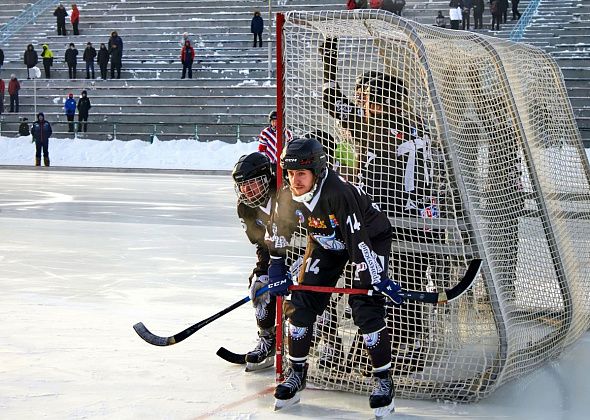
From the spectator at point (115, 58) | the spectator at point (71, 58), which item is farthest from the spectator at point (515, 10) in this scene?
the spectator at point (71, 58)

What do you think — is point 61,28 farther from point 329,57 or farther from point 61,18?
point 329,57

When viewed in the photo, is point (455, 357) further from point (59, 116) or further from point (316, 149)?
point (59, 116)

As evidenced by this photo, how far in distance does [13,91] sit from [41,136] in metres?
4.53

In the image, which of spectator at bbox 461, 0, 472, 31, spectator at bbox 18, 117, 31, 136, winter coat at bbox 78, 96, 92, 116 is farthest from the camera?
winter coat at bbox 78, 96, 92, 116

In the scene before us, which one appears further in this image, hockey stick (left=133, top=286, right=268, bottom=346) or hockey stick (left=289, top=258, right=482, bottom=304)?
hockey stick (left=133, top=286, right=268, bottom=346)

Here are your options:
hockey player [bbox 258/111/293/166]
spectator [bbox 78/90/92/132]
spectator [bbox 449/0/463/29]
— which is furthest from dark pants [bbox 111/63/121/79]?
hockey player [bbox 258/111/293/166]

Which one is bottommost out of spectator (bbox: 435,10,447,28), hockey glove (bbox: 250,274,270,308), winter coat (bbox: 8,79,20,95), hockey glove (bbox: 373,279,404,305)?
winter coat (bbox: 8,79,20,95)

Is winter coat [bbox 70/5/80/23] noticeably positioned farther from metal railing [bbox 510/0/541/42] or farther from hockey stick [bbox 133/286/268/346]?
hockey stick [bbox 133/286/268/346]

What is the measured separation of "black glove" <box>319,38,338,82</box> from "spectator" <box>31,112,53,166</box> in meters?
21.6

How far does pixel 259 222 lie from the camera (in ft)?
17.7

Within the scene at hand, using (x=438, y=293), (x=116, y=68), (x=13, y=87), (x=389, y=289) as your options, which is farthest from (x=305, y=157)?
(x=116, y=68)

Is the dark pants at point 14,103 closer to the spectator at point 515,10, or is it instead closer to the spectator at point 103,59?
the spectator at point 103,59

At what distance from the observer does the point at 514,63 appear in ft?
20.2

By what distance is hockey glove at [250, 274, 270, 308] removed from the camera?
5.50 metres
